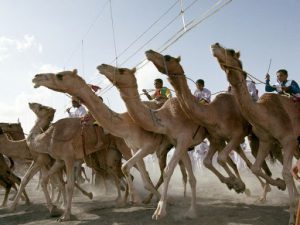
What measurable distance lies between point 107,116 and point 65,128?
76.4 inches

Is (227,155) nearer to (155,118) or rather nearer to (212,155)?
(212,155)

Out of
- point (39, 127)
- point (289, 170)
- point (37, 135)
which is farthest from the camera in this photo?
point (39, 127)

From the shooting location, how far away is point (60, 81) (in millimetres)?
7504

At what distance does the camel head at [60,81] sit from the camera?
7.44 metres

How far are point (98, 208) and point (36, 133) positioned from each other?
8.09 ft

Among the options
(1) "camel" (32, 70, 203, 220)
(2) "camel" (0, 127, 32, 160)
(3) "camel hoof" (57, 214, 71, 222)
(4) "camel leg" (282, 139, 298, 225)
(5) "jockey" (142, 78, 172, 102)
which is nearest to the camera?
(4) "camel leg" (282, 139, 298, 225)

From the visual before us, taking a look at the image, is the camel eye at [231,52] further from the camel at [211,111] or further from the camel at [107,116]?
the camel at [107,116]

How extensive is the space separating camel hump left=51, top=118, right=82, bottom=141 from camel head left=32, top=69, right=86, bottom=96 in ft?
6.04

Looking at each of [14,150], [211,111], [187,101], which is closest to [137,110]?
[187,101]

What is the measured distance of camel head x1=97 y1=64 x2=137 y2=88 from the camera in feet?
24.3

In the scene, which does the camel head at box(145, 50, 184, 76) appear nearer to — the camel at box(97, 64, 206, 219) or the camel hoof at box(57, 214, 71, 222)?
the camel at box(97, 64, 206, 219)

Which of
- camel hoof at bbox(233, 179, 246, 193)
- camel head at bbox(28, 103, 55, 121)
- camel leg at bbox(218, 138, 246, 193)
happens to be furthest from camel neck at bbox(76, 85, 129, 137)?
camel head at bbox(28, 103, 55, 121)

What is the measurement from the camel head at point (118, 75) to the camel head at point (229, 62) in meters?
1.64

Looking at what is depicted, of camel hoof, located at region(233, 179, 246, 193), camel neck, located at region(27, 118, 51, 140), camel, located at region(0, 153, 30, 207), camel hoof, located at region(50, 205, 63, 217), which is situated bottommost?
camel hoof, located at region(50, 205, 63, 217)
